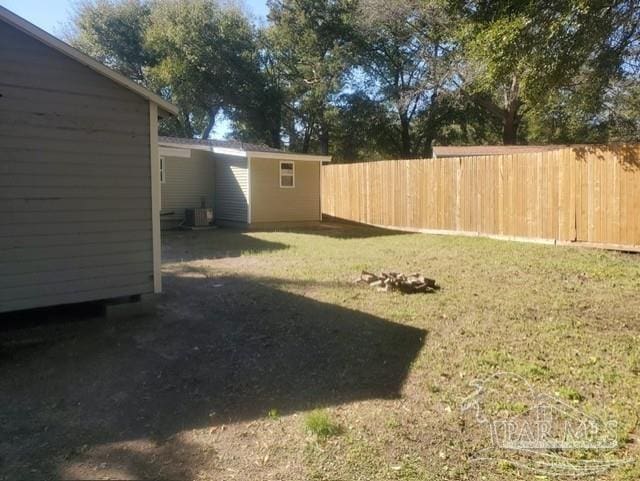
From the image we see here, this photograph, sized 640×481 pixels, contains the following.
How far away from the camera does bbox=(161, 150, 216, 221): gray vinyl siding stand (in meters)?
14.9

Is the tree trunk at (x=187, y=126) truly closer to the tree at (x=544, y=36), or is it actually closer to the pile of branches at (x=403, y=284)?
the tree at (x=544, y=36)

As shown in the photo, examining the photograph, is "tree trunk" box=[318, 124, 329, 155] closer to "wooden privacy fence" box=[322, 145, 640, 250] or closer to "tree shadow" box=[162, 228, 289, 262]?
"wooden privacy fence" box=[322, 145, 640, 250]

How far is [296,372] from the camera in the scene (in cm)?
387

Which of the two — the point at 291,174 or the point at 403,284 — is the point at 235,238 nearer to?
the point at 291,174

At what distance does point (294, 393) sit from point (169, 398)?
89 centimetres

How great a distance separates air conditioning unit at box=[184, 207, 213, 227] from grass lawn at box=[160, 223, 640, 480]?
209 inches

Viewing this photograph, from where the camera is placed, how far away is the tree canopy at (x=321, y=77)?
21781 millimetres

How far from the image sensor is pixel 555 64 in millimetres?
8594

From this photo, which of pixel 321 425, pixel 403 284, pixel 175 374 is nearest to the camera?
pixel 321 425

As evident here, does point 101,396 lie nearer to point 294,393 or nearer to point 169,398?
point 169,398

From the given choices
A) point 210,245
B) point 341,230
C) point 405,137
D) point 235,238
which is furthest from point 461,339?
point 405,137

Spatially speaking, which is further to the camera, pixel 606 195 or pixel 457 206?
pixel 457 206

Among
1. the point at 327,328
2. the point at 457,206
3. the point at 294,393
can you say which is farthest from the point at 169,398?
the point at 457,206

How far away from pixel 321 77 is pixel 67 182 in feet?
72.5
